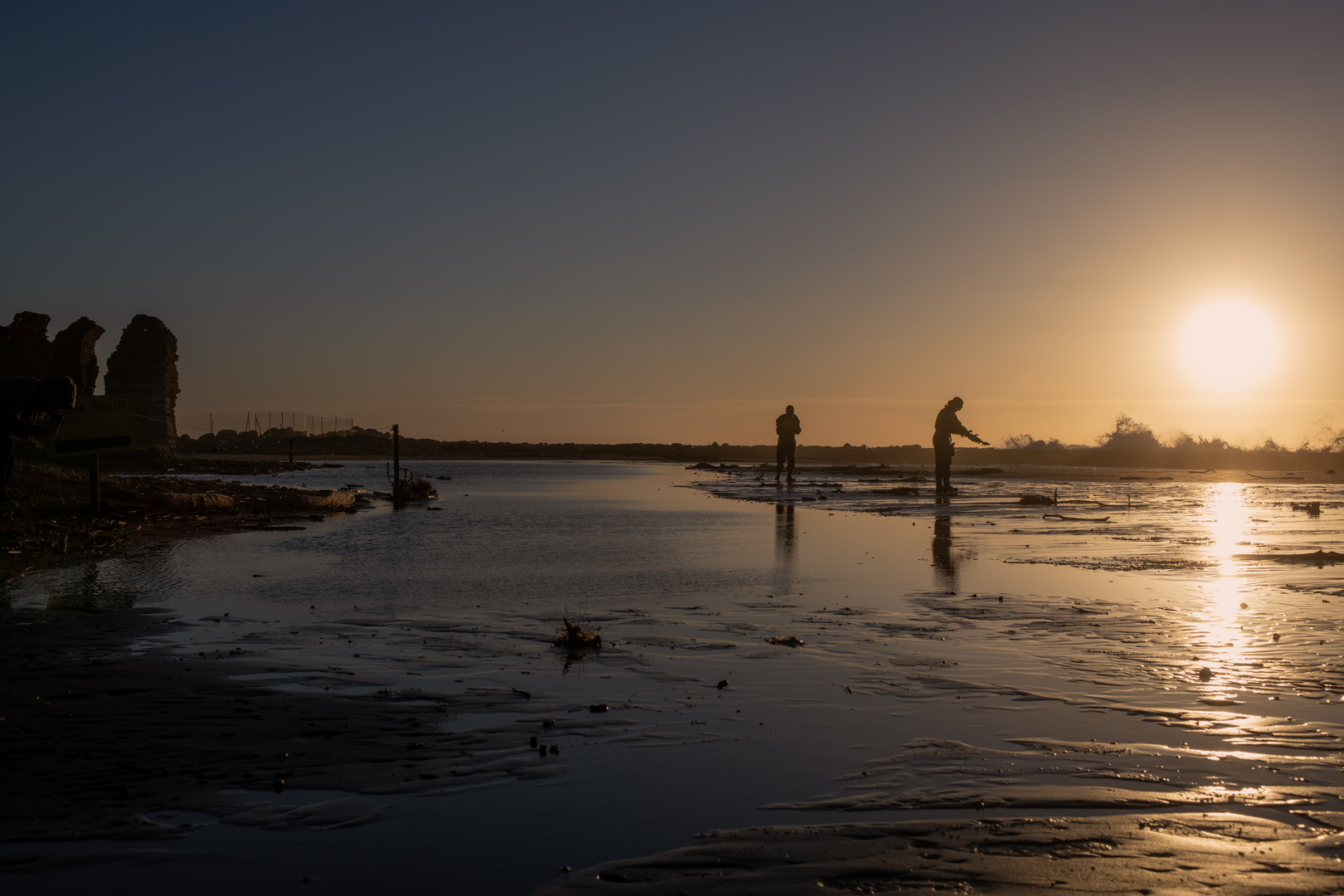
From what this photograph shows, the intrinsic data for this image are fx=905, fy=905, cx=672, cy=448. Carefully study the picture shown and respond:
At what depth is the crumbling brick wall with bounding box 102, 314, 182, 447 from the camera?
159 feet

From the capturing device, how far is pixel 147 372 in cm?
4894

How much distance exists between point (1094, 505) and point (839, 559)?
45.9 feet

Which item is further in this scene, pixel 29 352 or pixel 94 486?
pixel 29 352

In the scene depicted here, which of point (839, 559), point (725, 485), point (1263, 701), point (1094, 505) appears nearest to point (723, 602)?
point (839, 559)

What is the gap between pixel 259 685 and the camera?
222 inches

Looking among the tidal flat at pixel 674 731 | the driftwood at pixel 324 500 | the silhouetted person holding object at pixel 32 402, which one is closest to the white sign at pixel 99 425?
the tidal flat at pixel 674 731

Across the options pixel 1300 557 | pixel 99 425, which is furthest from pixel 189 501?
pixel 1300 557

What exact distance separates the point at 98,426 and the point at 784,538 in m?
11.9

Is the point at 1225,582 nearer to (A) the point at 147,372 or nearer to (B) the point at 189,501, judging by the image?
(B) the point at 189,501

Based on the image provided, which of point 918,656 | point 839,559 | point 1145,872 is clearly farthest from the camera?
point 839,559

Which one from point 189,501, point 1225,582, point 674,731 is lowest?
point 674,731

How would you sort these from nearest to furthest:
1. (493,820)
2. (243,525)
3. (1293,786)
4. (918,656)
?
(493,820) < (1293,786) < (918,656) < (243,525)

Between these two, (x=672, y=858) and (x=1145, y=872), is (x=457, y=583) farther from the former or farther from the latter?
(x=1145, y=872)

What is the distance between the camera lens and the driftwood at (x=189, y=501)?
1794cm
